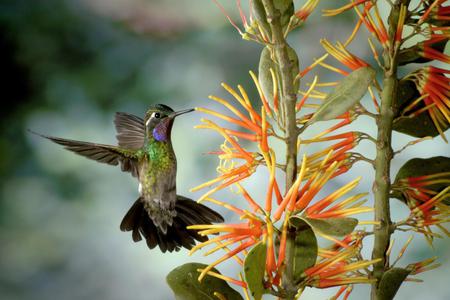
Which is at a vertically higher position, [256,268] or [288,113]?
[288,113]

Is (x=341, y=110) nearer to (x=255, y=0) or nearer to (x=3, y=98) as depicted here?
(x=255, y=0)

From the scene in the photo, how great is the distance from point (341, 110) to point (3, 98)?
72 cm

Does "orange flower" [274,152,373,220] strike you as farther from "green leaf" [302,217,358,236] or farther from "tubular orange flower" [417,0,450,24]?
"tubular orange flower" [417,0,450,24]

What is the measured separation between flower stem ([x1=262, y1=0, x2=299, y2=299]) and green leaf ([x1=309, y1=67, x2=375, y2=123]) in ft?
0.06

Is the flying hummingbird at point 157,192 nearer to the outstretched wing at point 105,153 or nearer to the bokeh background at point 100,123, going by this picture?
the outstretched wing at point 105,153

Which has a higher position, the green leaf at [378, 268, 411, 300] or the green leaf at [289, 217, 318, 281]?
the green leaf at [289, 217, 318, 281]

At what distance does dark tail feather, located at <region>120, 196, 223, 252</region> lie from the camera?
0.80m

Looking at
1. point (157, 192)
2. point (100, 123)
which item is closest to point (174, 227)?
point (157, 192)

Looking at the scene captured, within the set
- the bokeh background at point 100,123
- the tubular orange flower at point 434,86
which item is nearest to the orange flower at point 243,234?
the tubular orange flower at point 434,86

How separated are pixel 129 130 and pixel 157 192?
5.5 inches

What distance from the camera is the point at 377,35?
0.60 m

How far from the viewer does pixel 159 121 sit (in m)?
0.82

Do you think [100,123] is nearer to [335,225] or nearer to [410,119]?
[410,119]

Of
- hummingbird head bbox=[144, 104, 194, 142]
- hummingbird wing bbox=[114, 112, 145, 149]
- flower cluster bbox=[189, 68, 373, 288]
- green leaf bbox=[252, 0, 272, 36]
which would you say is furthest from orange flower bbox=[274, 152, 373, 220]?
hummingbird wing bbox=[114, 112, 145, 149]
